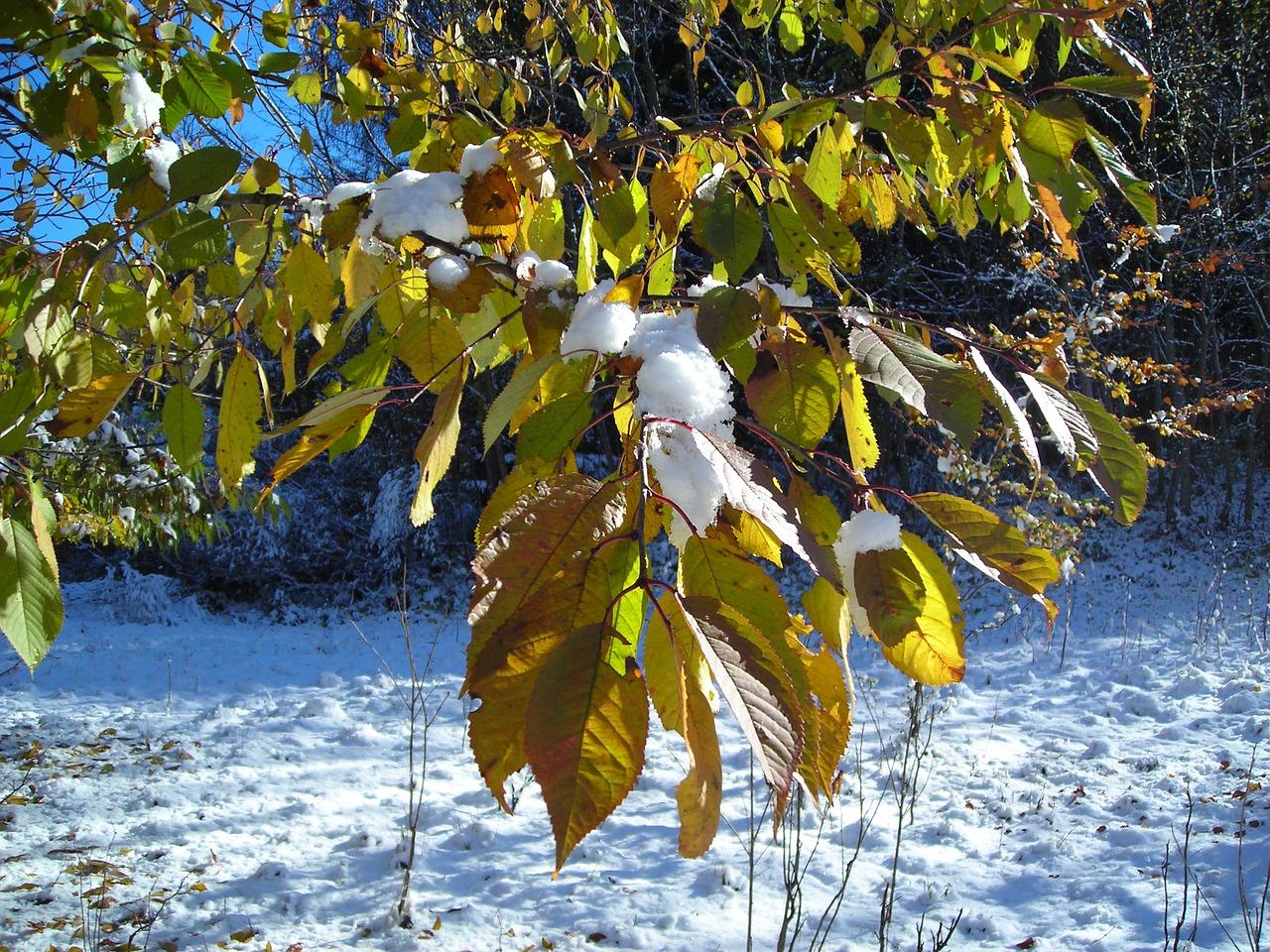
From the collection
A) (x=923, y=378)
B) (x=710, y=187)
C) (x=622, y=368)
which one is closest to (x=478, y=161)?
(x=710, y=187)

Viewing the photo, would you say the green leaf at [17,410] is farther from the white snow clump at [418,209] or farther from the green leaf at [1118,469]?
the green leaf at [1118,469]

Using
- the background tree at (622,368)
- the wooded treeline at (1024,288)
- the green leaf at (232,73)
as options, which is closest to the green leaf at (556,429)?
the background tree at (622,368)

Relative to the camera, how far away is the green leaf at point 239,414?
2.57 ft

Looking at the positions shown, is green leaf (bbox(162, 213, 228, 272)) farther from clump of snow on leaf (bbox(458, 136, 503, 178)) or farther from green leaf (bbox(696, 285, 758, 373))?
green leaf (bbox(696, 285, 758, 373))

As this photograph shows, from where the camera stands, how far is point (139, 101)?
1.11 meters

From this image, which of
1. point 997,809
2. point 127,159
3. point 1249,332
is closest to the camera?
point 127,159

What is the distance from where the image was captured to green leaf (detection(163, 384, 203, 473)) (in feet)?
2.72

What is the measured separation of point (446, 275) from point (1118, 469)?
→ 495 mm

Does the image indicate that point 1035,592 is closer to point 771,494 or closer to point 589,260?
point 771,494

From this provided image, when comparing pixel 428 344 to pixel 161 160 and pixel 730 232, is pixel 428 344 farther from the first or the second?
pixel 161 160

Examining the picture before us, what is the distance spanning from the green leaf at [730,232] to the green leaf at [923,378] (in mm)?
130

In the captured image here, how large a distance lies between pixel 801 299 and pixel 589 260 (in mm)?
245

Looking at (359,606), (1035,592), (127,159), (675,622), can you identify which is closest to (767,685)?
(675,622)

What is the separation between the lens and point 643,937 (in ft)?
7.47
